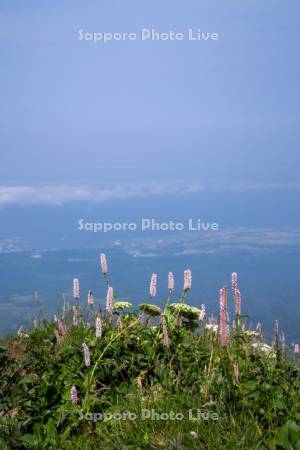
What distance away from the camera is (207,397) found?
22.6 feet

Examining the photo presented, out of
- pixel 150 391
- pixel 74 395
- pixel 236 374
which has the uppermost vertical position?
pixel 236 374

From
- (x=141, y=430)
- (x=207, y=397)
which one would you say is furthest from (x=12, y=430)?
(x=207, y=397)

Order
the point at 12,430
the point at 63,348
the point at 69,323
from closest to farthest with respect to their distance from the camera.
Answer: the point at 12,430
the point at 63,348
the point at 69,323

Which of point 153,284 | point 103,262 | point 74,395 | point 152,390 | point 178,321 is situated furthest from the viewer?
point 178,321

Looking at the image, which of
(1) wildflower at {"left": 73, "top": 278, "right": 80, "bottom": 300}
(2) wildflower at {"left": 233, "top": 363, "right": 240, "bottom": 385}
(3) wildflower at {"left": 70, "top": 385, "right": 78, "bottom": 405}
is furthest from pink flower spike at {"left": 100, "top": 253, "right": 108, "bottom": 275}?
(2) wildflower at {"left": 233, "top": 363, "right": 240, "bottom": 385}

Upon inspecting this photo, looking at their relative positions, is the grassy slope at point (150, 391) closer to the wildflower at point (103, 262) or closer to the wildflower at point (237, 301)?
the wildflower at point (237, 301)

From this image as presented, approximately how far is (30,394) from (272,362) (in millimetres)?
2665

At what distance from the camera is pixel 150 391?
7742mm

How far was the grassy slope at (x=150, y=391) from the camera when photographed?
20.8 feet

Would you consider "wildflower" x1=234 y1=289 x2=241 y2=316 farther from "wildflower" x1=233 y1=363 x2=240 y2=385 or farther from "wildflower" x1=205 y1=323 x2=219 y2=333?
"wildflower" x1=205 y1=323 x2=219 y2=333

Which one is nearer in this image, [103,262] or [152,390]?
[152,390]

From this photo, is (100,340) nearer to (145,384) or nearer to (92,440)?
(145,384)

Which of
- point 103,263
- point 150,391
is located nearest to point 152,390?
point 150,391

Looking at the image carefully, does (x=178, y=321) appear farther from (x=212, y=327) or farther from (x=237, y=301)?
(x=237, y=301)
